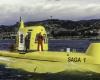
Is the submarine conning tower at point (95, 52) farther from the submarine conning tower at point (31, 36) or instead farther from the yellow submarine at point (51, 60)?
the submarine conning tower at point (31, 36)

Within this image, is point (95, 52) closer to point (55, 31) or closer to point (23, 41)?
point (23, 41)

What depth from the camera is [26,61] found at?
1414 inches

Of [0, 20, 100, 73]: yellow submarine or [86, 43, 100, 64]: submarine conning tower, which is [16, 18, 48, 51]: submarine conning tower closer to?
[0, 20, 100, 73]: yellow submarine

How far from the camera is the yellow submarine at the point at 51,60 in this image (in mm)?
31750

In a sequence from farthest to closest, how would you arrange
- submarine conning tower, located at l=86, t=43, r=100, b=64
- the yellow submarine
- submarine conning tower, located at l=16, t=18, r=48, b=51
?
1. submarine conning tower, located at l=16, t=18, r=48, b=51
2. the yellow submarine
3. submarine conning tower, located at l=86, t=43, r=100, b=64

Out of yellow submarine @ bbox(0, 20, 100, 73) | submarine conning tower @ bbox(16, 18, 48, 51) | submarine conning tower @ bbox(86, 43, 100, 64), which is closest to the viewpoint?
submarine conning tower @ bbox(86, 43, 100, 64)

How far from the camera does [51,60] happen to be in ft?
112

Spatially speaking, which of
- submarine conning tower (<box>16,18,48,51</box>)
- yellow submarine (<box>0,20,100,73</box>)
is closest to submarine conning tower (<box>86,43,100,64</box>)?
yellow submarine (<box>0,20,100,73</box>)

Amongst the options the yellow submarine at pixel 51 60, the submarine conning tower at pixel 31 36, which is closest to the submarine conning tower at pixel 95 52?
the yellow submarine at pixel 51 60

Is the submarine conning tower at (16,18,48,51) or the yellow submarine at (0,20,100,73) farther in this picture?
the submarine conning tower at (16,18,48,51)

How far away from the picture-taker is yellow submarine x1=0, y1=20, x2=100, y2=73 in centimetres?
3175

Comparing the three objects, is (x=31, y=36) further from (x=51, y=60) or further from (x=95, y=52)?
(x=95, y=52)

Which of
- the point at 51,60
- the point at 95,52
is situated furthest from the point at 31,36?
the point at 95,52

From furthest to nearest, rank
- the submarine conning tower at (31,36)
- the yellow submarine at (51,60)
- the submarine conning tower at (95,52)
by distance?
the submarine conning tower at (31,36)
the yellow submarine at (51,60)
the submarine conning tower at (95,52)
